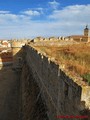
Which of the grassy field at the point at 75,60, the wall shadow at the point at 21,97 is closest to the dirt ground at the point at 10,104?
the wall shadow at the point at 21,97

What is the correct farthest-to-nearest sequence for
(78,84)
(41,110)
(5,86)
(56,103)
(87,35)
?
(87,35) < (5,86) < (41,110) < (56,103) < (78,84)

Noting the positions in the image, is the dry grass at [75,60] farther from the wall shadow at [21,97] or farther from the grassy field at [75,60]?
the wall shadow at [21,97]

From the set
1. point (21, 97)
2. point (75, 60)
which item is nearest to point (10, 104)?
point (21, 97)

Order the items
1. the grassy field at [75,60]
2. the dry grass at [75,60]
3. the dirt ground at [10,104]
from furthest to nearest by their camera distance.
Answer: the dirt ground at [10,104] < the dry grass at [75,60] < the grassy field at [75,60]

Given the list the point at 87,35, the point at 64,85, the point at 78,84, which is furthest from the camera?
the point at 87,35

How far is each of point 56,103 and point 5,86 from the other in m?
21.2

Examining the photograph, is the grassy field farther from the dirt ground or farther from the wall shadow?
the dirt ground

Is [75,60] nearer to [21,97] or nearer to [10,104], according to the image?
[21,97]

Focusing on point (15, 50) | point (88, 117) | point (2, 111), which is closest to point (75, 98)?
point (88, 117)

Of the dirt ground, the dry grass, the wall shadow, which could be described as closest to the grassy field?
the dry grass

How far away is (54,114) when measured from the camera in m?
8.42

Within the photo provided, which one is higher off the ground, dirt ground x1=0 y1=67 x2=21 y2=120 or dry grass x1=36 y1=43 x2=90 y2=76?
dry grass x1=36 y1=43 x2=90 y2=76

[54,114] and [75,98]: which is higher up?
[75,98]

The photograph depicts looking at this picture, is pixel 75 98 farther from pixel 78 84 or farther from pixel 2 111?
pixel 2 111
